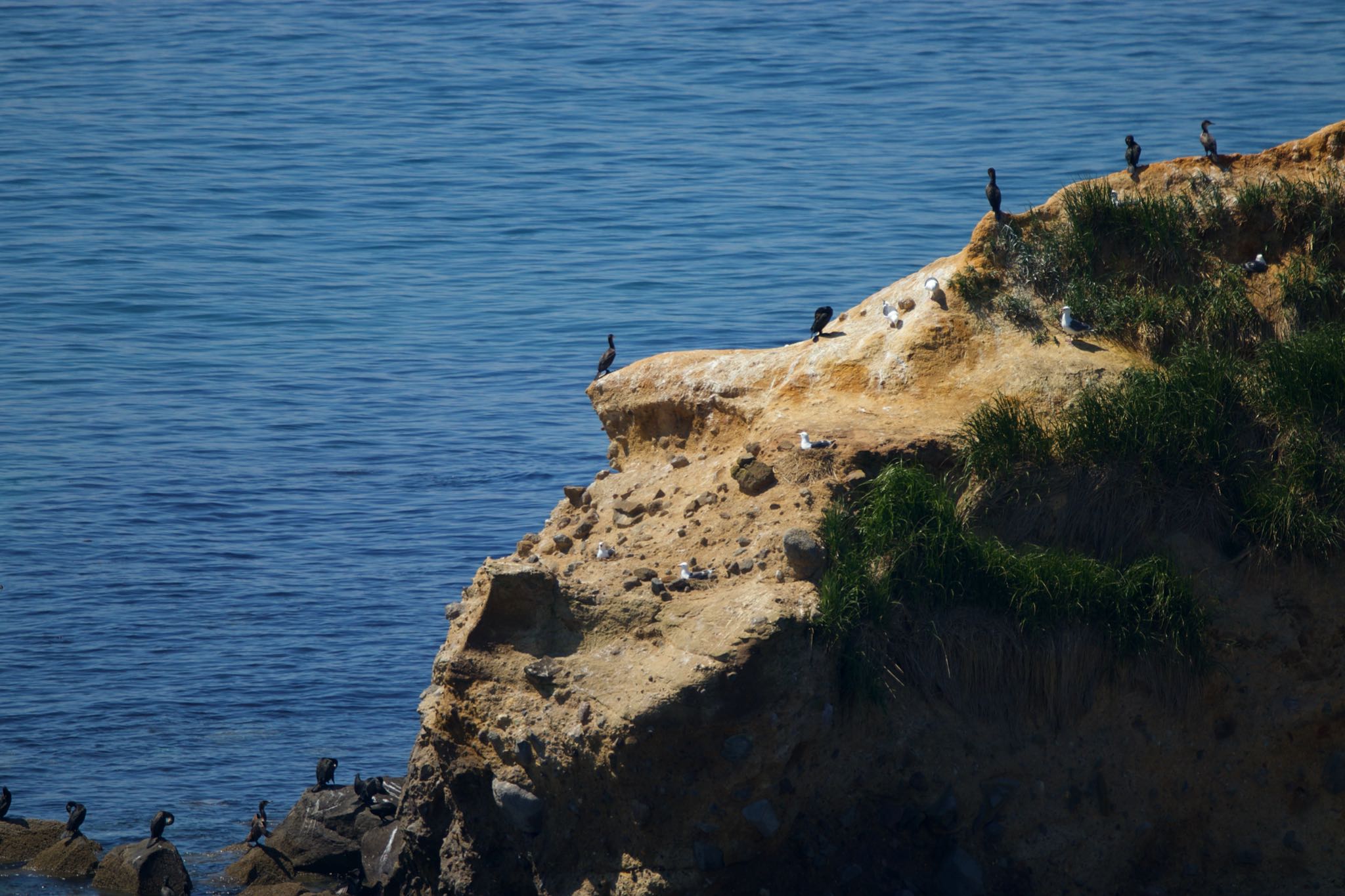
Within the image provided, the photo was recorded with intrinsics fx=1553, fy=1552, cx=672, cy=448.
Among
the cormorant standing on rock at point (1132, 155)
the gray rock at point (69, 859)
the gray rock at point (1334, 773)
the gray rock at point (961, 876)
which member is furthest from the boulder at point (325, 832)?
the cormorant standing on rock at point (1132, 155)

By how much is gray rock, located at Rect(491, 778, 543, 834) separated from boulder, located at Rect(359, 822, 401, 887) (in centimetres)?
223

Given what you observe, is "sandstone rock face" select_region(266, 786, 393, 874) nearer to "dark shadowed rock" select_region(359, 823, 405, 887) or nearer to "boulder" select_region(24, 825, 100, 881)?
"dark shadowed rock" select_region(359, 823, 405, 887)

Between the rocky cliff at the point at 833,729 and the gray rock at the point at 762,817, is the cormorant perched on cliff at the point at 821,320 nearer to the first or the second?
the rocky cliff at the point at 833,729

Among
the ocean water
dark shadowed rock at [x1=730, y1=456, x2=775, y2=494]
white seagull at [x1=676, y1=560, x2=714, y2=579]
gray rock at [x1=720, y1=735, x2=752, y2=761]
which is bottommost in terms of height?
the ocean water

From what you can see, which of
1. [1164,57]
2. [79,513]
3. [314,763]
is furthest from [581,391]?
[1164,57]

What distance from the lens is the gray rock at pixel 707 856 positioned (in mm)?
10258

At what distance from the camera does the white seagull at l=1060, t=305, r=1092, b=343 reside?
481 inches

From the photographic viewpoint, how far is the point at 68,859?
15.0m

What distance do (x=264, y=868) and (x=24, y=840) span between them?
2769 millimetres

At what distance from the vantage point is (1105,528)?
11.4 m

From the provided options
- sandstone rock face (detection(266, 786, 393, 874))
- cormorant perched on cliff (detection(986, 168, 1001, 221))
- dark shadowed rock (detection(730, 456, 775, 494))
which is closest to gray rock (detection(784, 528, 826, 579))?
dark shadowed rock (detection(730, 456, 775, 494))

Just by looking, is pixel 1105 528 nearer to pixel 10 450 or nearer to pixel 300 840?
pixel 300 840

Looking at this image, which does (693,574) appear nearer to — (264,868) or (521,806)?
(521,806)

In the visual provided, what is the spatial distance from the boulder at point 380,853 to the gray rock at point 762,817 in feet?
12.7
